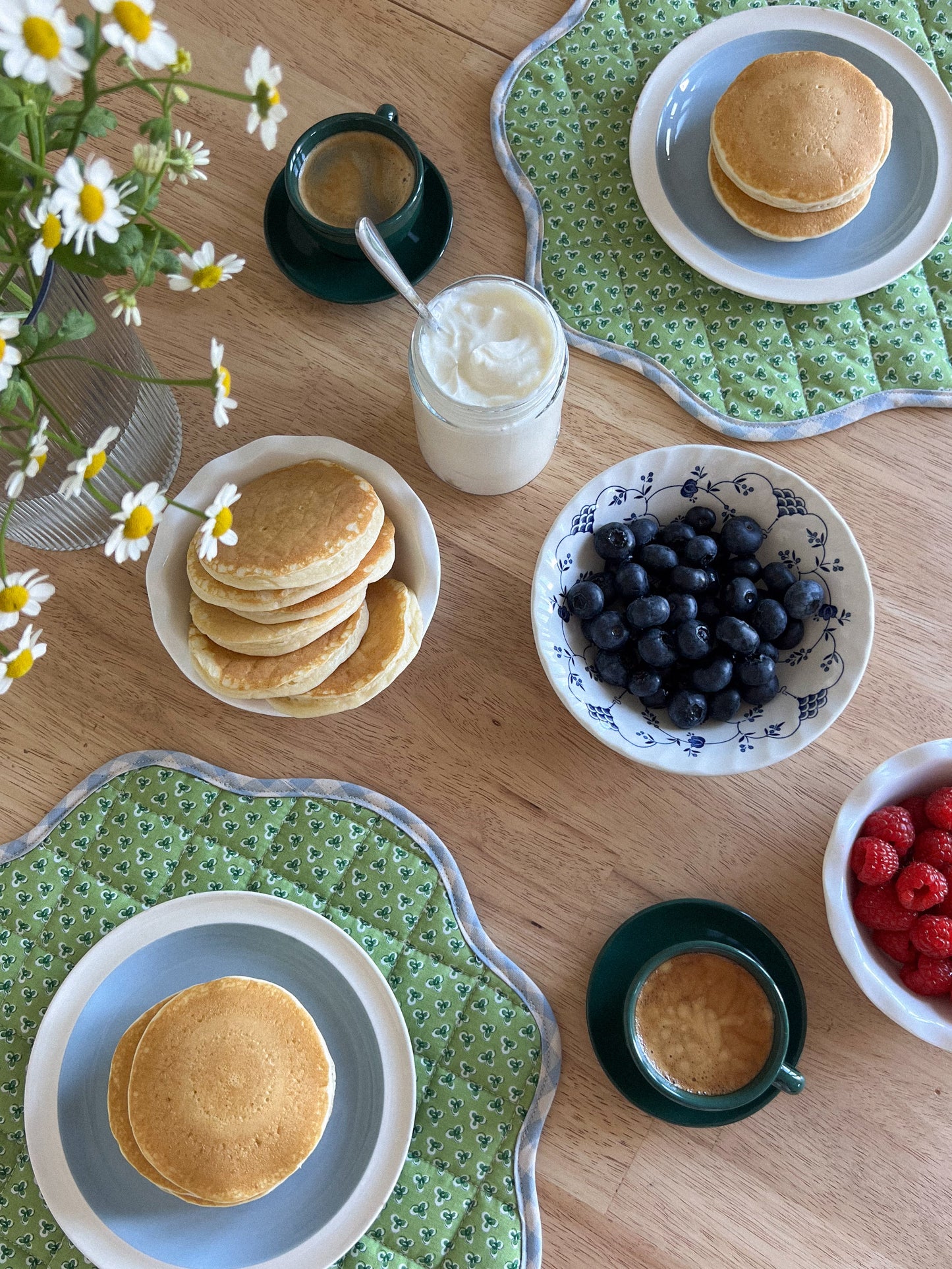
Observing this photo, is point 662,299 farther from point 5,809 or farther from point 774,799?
point 5,809

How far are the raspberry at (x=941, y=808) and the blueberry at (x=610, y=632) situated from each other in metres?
0.34

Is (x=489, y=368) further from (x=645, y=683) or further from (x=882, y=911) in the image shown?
(x=882, y=911)

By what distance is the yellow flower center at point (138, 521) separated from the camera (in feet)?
2.35

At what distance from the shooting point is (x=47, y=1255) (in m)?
1.02

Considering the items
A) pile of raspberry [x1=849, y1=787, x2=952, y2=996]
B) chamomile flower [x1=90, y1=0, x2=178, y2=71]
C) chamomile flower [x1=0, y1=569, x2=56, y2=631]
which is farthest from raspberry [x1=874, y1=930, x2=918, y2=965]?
chamomile flower [x1=90, y1=0, x2=178, y2=71]

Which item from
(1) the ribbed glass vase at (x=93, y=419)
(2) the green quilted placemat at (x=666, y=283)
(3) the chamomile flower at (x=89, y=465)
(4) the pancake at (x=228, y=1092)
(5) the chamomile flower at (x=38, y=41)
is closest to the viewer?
(5) the chamomile flower at (x=38, y=41)

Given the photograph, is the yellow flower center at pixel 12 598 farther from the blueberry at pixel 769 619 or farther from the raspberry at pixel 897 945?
the raspberry at pixel 897 945

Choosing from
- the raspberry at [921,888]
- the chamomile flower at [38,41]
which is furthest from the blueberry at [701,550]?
the chamomile flower at [38,41]

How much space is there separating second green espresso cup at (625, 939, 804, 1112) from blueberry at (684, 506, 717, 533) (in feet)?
1.38

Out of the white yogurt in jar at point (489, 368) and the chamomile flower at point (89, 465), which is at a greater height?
the chamomile flower at point (89, 465)

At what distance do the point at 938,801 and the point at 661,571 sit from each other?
36cm

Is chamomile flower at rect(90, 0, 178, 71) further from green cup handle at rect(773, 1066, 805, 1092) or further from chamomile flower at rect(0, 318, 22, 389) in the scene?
green cup handle at rect(773, 1066, 805, 1092)

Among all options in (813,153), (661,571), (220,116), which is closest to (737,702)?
(661,571)

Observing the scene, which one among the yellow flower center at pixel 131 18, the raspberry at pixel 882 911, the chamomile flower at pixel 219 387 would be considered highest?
the yellow flower center at pixel 131 18
